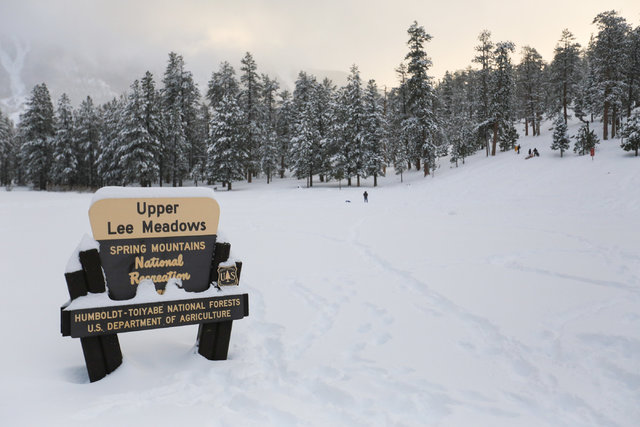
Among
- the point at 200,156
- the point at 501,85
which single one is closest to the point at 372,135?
the point at 501,85

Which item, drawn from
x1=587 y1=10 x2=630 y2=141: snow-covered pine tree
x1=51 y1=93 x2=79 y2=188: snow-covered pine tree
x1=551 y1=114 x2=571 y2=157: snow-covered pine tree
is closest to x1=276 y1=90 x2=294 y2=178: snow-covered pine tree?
x1=51 y1=93 x2=79 y2=188: snow-covered pine tree

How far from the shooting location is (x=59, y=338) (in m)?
5.08

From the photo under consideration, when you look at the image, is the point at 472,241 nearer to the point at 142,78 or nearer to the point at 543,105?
the point at 142,78

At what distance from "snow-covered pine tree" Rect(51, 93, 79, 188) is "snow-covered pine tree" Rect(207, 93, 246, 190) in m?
20.0

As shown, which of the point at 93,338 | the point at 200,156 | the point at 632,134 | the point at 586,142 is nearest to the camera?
the point at 93,338

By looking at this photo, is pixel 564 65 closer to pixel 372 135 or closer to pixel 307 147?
pixel 372 135

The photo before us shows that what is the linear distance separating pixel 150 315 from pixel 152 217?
114 cm

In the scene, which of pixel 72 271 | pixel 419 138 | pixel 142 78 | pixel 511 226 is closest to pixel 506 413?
pixel 72 271

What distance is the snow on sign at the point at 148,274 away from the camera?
3.92 metres

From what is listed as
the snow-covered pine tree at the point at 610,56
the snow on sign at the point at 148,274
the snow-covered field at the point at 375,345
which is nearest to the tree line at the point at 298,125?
the snow-covered pine tree at the point at 610,56

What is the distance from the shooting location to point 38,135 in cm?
4822

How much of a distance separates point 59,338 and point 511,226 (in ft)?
54.1

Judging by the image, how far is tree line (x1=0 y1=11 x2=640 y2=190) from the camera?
40719 millimetres

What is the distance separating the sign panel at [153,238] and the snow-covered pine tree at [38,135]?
182ft
